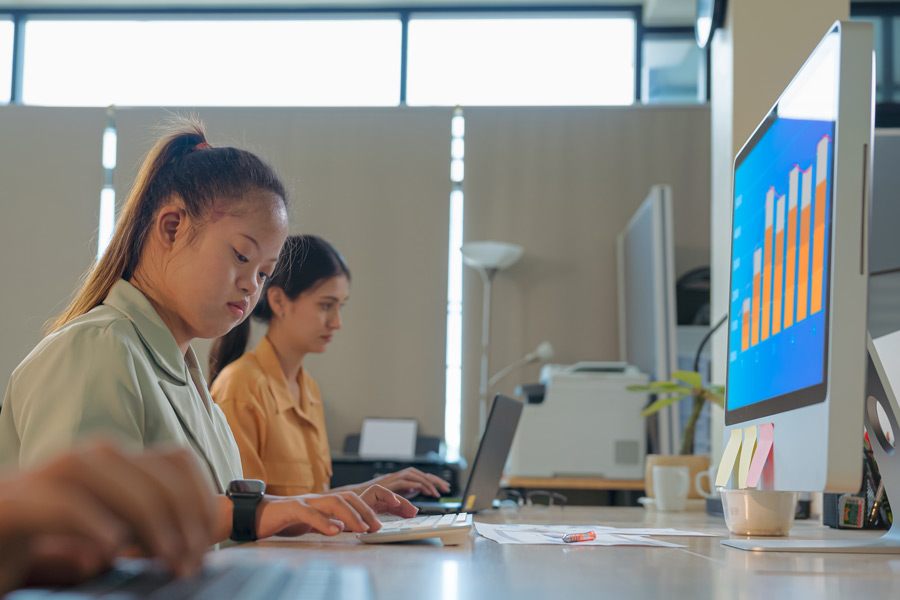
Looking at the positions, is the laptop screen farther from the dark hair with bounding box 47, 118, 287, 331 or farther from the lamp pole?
the lamp pole

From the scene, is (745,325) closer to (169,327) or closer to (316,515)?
(316,515)

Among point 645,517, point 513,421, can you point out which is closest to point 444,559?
point 645,517

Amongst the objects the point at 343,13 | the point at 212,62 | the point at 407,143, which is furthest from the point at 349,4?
the point at 407,143

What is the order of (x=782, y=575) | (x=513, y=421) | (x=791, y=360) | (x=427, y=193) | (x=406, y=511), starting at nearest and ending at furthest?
1. (x=782, y=575)
2. (x=791, y=360)
3. (x=406, y=511)
4. (x=513, y=421)
5. (x=427, y=193)

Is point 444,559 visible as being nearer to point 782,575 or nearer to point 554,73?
point 782,575

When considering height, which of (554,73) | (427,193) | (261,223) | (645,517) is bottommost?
(645,517)

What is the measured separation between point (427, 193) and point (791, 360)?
3665 mm

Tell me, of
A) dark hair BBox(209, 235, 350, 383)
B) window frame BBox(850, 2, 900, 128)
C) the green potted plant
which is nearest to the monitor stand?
the green potted plant

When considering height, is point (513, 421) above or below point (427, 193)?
below

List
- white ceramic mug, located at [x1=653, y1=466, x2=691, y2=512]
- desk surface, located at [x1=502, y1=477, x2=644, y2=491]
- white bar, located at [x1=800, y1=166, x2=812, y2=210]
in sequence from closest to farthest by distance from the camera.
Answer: white bar, located at [x1=800, y1=166, x2=812, y2=210]
white ceramic mug, located at [x1=653, y1=466, x2=691, y2=512]
desk surface, located at [x1=502, y1=477, x2=644, y2=491]

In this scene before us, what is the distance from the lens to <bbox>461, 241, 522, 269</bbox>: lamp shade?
397cm

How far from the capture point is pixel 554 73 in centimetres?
482

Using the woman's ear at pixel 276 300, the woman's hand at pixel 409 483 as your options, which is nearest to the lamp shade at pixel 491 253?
the woman's ear at pixel 276 300

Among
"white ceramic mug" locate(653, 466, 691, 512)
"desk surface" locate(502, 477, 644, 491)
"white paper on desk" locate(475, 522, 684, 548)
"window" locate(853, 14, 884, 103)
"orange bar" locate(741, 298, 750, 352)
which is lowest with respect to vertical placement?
"desk surface" locate(502, 477, 644, 491)
